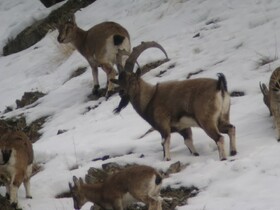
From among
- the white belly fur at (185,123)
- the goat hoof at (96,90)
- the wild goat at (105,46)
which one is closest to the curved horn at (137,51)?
the white belly fur at (185,123)

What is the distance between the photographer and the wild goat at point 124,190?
694 cm

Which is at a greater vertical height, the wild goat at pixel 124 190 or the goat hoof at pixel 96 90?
the wild goat at pixel 124 190

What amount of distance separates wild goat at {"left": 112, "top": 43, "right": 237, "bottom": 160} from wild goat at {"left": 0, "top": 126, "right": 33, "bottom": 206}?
5.73ft

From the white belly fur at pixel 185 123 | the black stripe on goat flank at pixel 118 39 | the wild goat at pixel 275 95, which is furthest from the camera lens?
the black stripe on goat flank at pixel 118 39

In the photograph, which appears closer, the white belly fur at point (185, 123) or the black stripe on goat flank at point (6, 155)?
the black stripe on goat flank at point (6, 155)

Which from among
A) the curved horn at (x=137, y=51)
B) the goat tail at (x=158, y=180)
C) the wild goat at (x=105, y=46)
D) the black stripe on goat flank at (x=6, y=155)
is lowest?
the wild goat at (x=105, y=46)

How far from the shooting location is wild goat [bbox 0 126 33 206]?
322 inches

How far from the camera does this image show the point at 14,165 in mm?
8258

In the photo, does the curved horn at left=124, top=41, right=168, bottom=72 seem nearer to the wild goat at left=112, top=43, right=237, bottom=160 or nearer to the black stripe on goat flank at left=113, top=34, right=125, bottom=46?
the wild goat at left=112, top=43, right=237, bottom=160

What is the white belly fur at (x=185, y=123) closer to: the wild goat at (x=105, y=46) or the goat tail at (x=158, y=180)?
the goat tail at (x=158, y=180)

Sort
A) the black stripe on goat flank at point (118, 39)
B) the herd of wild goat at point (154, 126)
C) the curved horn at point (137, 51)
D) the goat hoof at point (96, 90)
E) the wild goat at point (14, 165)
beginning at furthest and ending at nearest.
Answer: the goat hoof at point (96, 90), the black stripe on goat flank at point (118, 39), the curved horn at point (137, 51), the wild goat at point (14, 165), the herd of wild goat at point (154, 126)

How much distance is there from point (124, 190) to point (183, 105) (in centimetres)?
192

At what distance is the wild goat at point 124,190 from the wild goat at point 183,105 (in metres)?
1.45

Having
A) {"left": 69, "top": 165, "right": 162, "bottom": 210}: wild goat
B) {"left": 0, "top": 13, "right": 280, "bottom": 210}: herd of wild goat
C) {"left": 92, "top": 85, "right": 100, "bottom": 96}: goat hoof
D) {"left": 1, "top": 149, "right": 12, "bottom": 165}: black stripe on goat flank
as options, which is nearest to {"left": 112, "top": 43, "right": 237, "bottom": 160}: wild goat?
{"left": 0, "top": 13, "right": 280, "bottom": 210}: herd of wild goat
